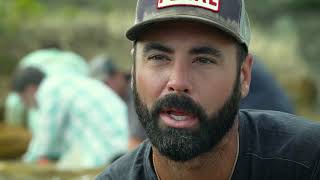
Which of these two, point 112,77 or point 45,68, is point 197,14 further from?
point 45,68

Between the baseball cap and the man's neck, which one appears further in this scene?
the man's neck

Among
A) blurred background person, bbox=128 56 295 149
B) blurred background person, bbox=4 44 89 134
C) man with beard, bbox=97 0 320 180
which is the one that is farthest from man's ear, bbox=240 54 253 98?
blurred background person, bbox=4 44 89 134

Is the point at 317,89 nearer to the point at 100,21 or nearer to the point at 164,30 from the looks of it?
the point at 100,21

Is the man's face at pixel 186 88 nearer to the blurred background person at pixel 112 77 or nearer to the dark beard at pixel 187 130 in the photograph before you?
the dark beard at pixel 187 130

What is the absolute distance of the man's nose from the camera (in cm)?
247

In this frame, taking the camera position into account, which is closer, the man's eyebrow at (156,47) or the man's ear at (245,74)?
the man's eyebrow at (156,47)

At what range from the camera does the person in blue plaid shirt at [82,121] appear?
6.85 meters

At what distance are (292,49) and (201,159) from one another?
10492 millimetres

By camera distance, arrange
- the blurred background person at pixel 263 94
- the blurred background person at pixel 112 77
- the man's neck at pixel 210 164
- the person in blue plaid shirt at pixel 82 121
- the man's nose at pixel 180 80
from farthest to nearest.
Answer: the blurred background person at pixel 112 77 → the person in blue plaid shirt at pixel 82 121 → the blurred background person at pixel 263 94 → the man's neck at pixel 210 164 → the man's nose at pixel 180 80

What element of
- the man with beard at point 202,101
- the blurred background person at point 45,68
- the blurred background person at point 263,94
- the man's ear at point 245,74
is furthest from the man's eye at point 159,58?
the blurred background person at point 45,68

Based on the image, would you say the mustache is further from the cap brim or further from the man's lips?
the cap brim

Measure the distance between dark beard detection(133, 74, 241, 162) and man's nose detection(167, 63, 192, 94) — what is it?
0.02 m

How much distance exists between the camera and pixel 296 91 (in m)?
12.4

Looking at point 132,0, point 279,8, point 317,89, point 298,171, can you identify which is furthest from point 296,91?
point 298,171
